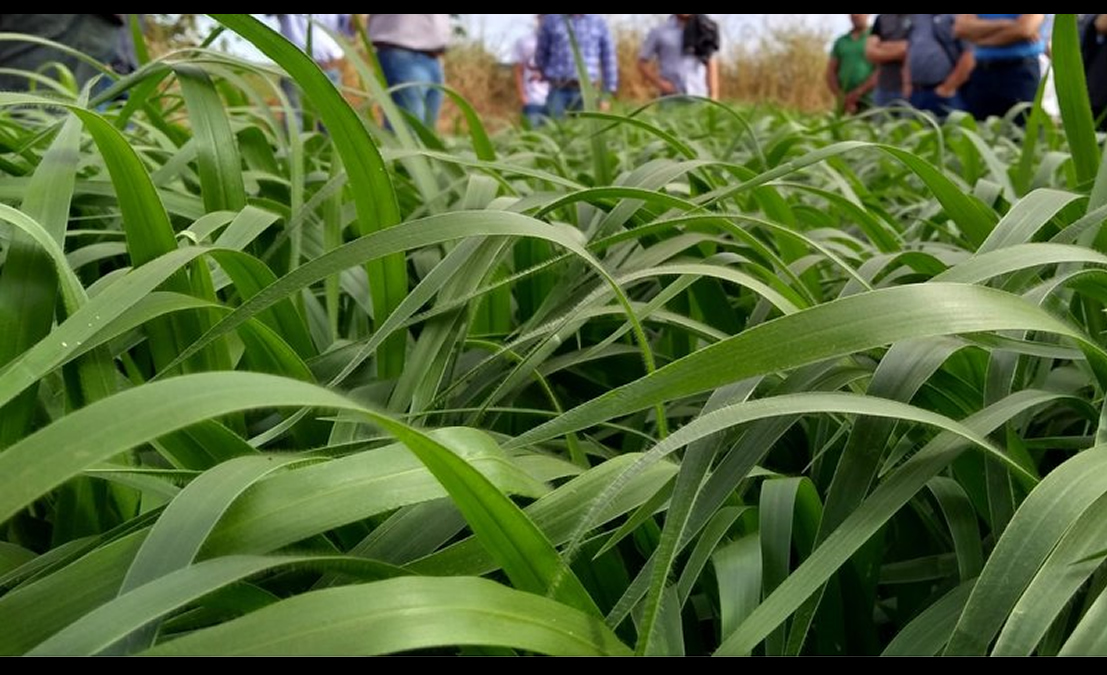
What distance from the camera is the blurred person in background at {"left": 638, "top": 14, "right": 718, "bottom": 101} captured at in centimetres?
612

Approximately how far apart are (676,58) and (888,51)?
1.27 m

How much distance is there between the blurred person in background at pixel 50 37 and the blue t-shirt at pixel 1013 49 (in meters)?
2.87

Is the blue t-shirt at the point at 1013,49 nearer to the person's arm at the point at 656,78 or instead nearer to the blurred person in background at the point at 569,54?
the blurred person in background at the point at 569,54

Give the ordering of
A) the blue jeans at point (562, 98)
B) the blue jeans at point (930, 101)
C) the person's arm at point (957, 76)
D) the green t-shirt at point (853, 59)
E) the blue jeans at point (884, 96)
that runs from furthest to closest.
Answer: the green t-shirt at point (853, 59)
the blue jeans at point (884, 96)
the blue jeans at point (562, 98)
the blue jeans at point (930, 101)
the person's arm at point (957, 76)

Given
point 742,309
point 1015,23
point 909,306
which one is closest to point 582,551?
point 909,306

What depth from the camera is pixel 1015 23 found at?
11.7 feet

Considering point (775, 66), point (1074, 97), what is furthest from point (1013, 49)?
point (775, 66)

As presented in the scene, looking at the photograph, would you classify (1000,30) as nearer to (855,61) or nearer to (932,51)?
(932,51)

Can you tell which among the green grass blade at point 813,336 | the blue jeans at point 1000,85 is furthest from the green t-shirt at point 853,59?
the green grass blade at point 813,336

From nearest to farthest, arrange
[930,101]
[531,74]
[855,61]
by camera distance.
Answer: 1. [930,101]
2. [531,74]
3. [855,61]

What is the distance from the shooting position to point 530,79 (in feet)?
19.0

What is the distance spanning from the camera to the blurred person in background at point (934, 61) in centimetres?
452

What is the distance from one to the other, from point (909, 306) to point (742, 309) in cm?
44

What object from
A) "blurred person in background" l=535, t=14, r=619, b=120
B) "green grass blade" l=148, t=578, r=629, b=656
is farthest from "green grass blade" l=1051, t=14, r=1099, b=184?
"blurred person in background" l=535, t=14, r=619, b=120
